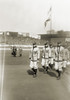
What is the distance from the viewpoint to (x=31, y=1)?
396 cm

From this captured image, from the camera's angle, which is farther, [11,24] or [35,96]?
[11,24]

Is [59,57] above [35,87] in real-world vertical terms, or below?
above

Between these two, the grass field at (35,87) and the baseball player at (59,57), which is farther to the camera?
the baseball player at (59,57)

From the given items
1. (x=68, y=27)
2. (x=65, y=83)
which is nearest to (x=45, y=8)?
(x=68, y=27)

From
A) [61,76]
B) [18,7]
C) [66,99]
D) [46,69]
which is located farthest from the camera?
[46,69]

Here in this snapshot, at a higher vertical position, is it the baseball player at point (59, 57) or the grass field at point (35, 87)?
the baseball player at point (59, 57)

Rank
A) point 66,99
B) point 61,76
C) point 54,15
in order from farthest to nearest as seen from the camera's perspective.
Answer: point 61,76 → point 54,15 → point 66,99

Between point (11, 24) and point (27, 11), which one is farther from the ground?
point (27, 11)

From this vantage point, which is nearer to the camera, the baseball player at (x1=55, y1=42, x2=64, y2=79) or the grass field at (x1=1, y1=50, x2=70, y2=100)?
the grass field at (x1=1, y1=50, x2=70, y2=100)

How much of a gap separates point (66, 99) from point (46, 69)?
198 centimetres

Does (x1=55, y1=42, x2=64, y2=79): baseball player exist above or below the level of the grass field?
above

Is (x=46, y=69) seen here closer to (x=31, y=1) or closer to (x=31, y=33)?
(x=31, y=33)

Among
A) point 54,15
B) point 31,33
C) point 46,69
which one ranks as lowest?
point 46,69

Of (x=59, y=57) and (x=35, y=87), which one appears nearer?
(x=35, y=87)
